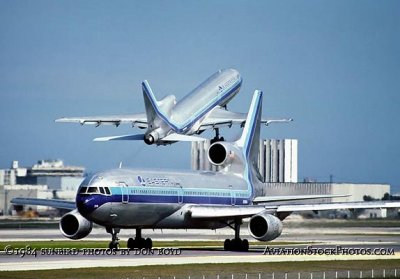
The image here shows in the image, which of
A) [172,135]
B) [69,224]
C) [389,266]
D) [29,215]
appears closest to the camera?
[389,266]

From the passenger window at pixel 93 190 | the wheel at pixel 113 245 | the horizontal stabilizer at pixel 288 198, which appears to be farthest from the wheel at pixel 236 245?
the passenger window at pixel 93 190

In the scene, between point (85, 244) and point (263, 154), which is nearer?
point (85, 244)

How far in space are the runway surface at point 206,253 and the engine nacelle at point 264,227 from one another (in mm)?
1011

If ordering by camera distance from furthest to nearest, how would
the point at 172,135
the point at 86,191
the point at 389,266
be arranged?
the point at 172,135, the point at 86,191, the point at 389,266

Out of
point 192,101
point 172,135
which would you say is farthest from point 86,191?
point 192,101

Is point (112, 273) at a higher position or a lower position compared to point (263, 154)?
lower

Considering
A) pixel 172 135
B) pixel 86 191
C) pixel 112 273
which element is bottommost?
pixel 112 273

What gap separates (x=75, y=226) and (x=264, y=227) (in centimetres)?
1119

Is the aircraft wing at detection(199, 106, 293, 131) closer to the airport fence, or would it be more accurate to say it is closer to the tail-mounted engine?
the tail-mounted engine

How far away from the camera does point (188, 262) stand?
178 ft

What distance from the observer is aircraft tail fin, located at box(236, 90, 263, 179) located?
76.0 metres

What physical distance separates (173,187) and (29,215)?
65.3 metres

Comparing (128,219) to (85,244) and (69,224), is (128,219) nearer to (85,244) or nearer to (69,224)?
(69,224)

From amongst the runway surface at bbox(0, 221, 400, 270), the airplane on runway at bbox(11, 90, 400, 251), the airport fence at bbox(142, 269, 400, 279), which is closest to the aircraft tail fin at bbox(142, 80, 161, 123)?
the runway surface at bbox(0, 221, 400, 270)
